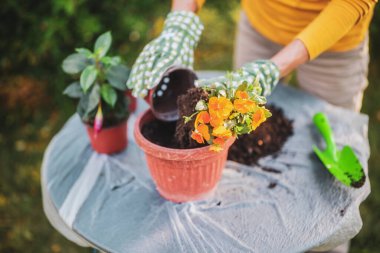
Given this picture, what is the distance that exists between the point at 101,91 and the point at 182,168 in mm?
369

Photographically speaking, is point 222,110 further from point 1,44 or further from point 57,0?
point 1,44

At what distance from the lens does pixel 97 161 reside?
4.33 feet

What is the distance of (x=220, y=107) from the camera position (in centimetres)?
90

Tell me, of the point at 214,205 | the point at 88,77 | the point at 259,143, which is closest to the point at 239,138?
the point at 259,143

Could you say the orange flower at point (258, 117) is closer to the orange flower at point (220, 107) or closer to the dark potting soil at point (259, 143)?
the orange flower at point (220, 107)

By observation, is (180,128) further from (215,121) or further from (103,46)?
(103,46)

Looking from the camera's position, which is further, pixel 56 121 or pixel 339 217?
A: pixel 56 121

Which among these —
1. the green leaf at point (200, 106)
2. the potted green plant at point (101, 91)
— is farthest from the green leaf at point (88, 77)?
the green leaf at point (200, 106)

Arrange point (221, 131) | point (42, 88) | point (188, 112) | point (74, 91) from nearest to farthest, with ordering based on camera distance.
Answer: point (221, 131), point (188, 112), point (74, 91), point (42, 88)

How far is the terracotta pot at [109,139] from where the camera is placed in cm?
129

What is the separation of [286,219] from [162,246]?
13.4 inches

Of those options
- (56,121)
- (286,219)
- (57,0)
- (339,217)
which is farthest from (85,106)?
(56,121)

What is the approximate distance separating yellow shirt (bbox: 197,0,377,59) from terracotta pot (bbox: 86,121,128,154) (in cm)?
55

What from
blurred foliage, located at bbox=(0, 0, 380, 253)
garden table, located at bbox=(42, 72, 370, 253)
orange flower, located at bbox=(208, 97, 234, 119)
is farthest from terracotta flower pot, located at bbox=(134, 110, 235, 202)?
blurred foliage, located at bbox=(0, 0, 380, 253)
